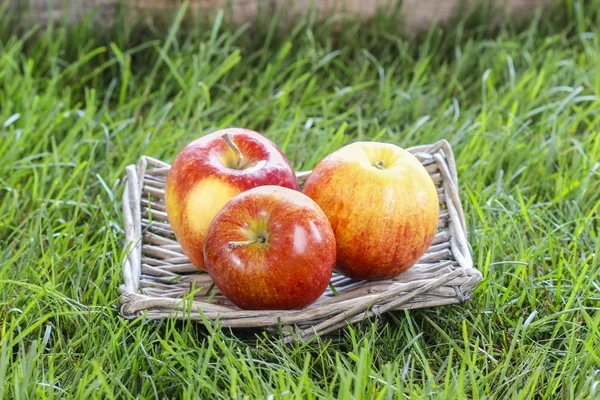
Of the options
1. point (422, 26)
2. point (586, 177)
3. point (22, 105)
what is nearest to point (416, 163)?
point (586, 177)

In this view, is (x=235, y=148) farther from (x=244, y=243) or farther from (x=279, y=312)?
(x=279, y=312)

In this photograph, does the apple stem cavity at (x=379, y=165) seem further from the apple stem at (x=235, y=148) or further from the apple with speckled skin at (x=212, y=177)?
the apple stem at (x=235, y=148)

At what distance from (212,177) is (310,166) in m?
0.69

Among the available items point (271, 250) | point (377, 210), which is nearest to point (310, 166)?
point (377, 210)

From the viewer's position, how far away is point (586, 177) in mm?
2266

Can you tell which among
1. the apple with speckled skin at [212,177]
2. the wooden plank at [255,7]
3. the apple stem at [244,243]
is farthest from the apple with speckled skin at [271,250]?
the wooden plank at [255,7]

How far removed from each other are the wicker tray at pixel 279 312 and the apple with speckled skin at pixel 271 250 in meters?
0.04

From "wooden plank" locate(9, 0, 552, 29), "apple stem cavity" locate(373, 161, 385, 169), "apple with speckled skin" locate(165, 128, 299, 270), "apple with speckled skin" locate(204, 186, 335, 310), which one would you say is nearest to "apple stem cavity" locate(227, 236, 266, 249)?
"apple with speckled skin" locate(204, 186, 335, 310)

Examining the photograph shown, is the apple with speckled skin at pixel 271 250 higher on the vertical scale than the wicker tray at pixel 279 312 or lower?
higher

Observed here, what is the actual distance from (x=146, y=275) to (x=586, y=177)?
4.10ft

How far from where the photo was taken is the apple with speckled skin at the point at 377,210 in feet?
5.40

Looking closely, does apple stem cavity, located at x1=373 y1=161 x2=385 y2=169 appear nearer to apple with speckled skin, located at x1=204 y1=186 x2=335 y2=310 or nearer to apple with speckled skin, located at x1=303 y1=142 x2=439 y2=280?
apple with speckled skin, located at x1=303 y1=142 x2=439 y2=280

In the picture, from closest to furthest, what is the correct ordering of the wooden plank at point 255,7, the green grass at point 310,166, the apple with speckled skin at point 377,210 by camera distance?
the green grass at point 310,166 < the apple with speckled skin at point 377,210 < the wooden plank at point 255,7

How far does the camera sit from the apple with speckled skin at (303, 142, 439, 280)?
1.65 m
